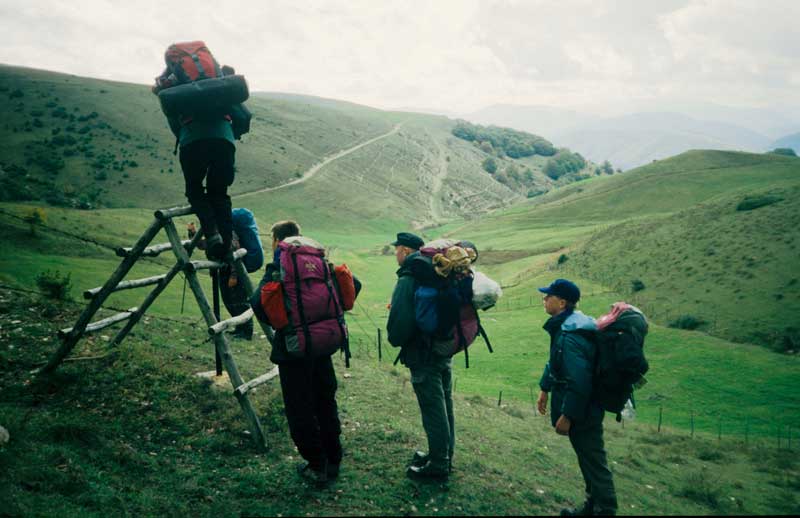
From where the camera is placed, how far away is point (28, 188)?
197 feet

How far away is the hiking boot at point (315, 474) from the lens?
5.90 metres

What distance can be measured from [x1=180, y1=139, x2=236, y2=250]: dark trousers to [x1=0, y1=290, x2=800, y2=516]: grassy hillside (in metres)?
3.15

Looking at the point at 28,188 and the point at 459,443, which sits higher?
the point at 28,188

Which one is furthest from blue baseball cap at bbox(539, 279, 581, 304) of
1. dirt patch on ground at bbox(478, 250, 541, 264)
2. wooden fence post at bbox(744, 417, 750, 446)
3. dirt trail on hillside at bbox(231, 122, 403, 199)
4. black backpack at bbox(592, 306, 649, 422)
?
dirt trail on hillside at bbox(231, 122, 403, 199)

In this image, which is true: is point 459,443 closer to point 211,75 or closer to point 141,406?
point 141,406

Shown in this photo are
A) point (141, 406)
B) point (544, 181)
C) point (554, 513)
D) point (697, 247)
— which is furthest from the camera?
point (544, 181)

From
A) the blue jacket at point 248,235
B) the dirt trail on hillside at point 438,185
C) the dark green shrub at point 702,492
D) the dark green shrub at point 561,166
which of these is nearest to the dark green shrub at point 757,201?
the dark green shrub at point 702,492

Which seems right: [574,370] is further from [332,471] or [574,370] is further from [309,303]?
[332,471]

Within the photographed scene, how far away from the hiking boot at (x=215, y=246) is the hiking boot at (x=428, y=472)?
4054mm

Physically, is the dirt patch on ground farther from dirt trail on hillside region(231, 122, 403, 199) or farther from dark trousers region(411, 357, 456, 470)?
dark trousers region(411, 357, 456, 470)

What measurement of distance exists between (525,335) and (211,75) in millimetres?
24352

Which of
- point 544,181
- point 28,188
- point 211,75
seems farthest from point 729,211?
point 544,181

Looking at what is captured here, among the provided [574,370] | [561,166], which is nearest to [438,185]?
[561,166]

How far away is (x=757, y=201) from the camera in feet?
128
